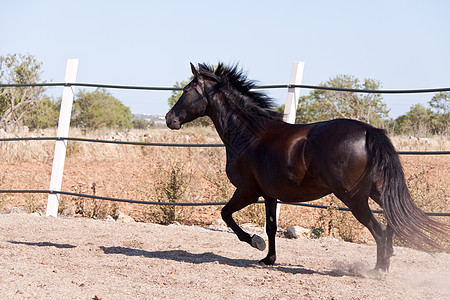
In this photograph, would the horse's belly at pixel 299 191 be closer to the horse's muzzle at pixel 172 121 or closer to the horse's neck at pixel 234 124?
the horse's neck at pixel 234 124

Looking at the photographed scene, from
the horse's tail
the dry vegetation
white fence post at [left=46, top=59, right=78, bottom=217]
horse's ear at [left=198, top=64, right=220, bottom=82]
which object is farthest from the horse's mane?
white fence post at [left=46, top=59, right=78, bottom=217]

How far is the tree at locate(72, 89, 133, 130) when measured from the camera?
27.0 meters

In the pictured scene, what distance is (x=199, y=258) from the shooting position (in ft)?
17.1

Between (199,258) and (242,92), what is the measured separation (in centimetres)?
171

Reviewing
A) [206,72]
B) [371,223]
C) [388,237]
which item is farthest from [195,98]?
[388,237]

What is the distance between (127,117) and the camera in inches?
1246

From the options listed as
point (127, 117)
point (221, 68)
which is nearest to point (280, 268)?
point (221, 68)

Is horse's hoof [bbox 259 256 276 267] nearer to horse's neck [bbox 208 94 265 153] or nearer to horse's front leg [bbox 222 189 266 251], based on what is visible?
horse's front leg [bbox 222 189 266 251]

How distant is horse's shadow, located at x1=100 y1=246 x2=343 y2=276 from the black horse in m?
0.20

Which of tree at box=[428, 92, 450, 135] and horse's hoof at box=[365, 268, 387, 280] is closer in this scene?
horse's hoof at box=[365, 268, 387, 280]

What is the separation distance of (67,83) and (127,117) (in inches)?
956

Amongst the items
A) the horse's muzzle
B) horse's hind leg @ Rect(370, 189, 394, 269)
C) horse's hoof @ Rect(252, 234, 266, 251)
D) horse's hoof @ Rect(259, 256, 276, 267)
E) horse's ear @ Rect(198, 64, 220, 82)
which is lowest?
horse's hoof @ Rect(259, 256, 276, 267)

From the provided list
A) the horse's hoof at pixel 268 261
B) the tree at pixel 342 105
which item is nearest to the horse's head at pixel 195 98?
the horse's hoof at pixel 268 261

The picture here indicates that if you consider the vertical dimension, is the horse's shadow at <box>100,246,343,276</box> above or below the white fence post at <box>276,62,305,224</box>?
below
